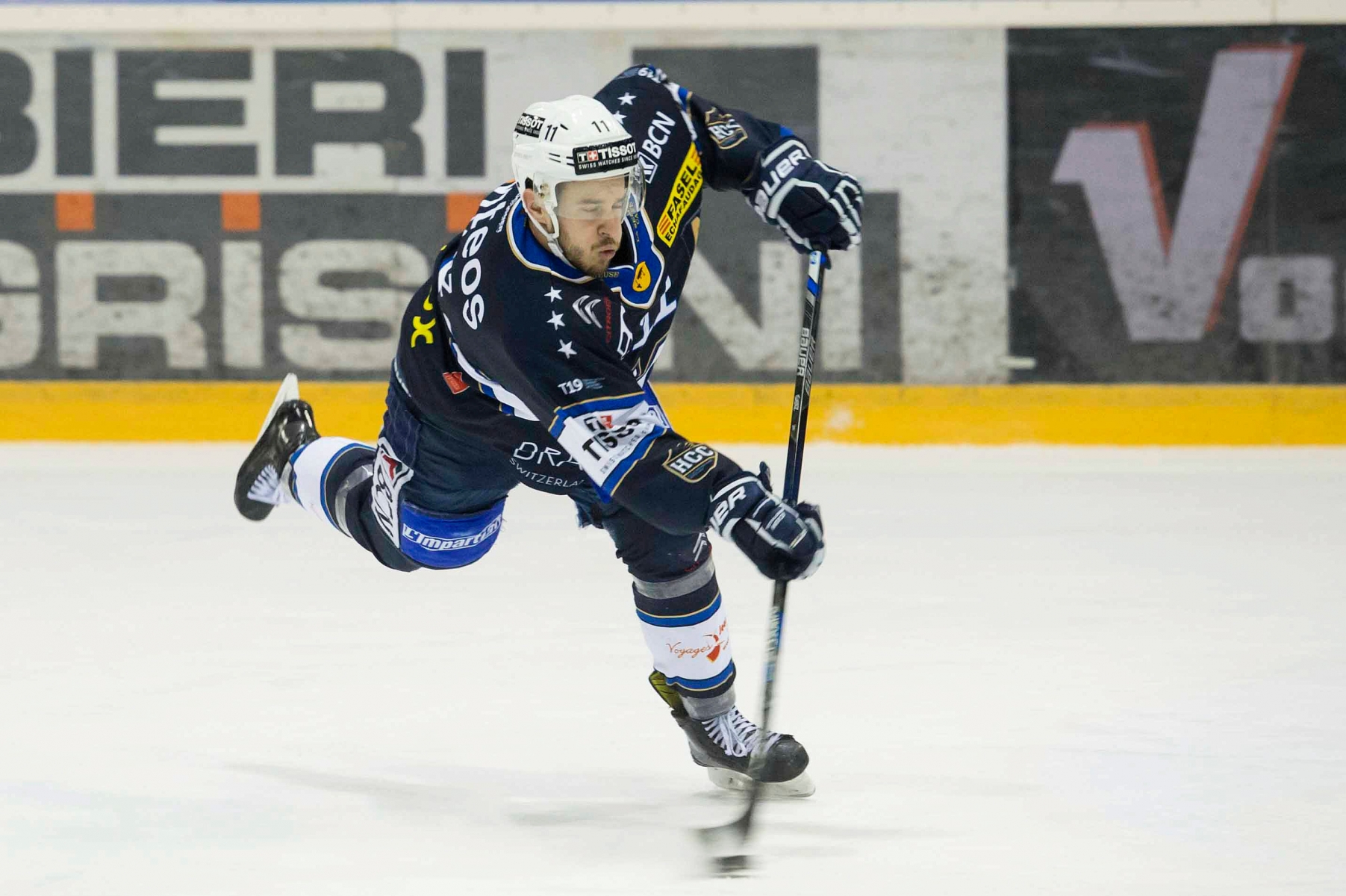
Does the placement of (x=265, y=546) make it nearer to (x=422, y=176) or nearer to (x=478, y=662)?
(x=478, y=662)

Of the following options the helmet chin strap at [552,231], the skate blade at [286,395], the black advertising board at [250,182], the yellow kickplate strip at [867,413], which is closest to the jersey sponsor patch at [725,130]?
the helmet chin strap at [552,231]

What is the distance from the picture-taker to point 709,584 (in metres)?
2.61

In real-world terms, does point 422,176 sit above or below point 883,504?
above

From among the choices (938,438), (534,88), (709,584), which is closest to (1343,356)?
(938,438)

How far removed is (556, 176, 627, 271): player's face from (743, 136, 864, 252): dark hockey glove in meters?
0.52

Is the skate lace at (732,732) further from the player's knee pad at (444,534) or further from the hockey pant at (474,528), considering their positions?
the player's knee pad at (444,534)

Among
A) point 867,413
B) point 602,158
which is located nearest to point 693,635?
point 602,158

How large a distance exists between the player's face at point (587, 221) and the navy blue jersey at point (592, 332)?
3 cm

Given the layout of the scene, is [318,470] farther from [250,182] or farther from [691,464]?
[250,182]

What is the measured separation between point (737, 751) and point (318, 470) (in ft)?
3.81

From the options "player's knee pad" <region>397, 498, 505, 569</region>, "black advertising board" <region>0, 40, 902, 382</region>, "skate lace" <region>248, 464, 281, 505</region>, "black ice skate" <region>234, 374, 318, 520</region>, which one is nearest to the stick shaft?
"player's knee pad" <region>397, 498, 505, 569</region>

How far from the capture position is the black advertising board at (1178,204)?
6402 mm

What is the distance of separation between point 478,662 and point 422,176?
371 centimetres

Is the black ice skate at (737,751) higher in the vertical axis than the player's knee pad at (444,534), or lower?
lower
